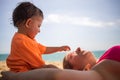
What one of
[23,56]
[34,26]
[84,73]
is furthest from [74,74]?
[34,26]

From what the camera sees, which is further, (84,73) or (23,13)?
(23,13)

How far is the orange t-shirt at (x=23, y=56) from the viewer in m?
1.04

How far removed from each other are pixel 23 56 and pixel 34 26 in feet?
0.70

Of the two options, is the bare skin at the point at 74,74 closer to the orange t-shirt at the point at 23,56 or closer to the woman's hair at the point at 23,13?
the orange t-shirt at the point at 23,56

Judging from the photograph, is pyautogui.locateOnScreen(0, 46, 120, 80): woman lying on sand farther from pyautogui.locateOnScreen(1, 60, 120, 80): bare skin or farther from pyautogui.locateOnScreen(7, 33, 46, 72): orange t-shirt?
pyautogui.locateOnScreen(7, 33, 46, 72): orange t-shirt

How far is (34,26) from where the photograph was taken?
120cm

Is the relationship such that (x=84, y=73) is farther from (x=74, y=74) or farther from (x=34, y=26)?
(x=34, y=26)

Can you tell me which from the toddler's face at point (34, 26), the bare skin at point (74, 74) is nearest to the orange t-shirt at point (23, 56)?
the toddler's face at point (34, 26)

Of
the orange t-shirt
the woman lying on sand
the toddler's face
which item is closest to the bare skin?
the woman lying on sand

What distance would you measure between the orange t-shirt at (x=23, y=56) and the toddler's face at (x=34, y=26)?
0.09 m

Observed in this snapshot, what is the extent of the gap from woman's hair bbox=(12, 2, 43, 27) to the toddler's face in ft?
0.09

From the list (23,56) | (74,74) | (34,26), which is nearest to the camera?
(74,74)

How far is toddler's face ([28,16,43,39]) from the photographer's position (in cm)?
119

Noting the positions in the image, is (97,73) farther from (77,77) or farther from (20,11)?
(20,11)
